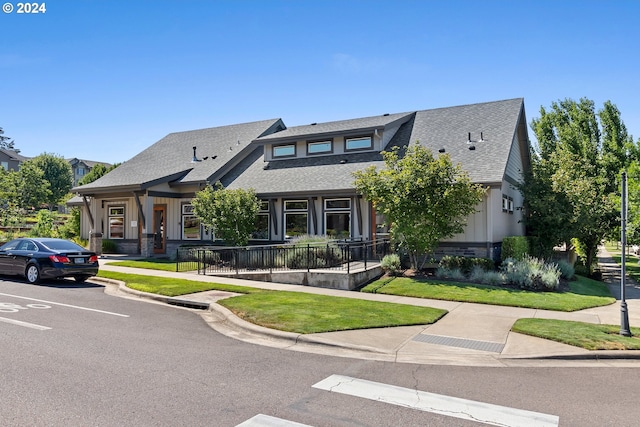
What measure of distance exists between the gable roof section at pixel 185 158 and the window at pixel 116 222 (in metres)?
1.74

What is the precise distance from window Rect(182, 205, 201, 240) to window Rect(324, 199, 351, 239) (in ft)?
25.2

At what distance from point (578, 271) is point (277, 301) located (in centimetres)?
1916

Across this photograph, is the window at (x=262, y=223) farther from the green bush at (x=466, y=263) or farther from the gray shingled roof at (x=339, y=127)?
the green bush at (x=466, y=263)

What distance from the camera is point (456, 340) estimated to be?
8.34m

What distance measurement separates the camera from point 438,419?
480cm

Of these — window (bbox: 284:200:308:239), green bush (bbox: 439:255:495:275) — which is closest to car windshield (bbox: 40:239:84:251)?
window (bbox: 284:200:308:239)

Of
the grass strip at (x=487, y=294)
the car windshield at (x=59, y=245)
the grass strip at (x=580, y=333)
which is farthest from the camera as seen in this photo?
the car windshield at (x=59, y=245)

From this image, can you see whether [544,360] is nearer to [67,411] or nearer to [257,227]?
[67,411]

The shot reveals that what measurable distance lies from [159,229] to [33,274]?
10.8 meters

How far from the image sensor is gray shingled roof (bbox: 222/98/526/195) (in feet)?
61.4

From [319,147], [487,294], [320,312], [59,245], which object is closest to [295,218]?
[319,147]

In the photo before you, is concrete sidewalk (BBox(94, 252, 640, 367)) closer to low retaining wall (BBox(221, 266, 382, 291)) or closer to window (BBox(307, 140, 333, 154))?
low retaining wall (BBox(221, 266, 382, 291))

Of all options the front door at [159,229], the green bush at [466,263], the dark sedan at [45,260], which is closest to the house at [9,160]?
the front door at [159,229]

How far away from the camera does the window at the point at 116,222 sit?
86.3ft
